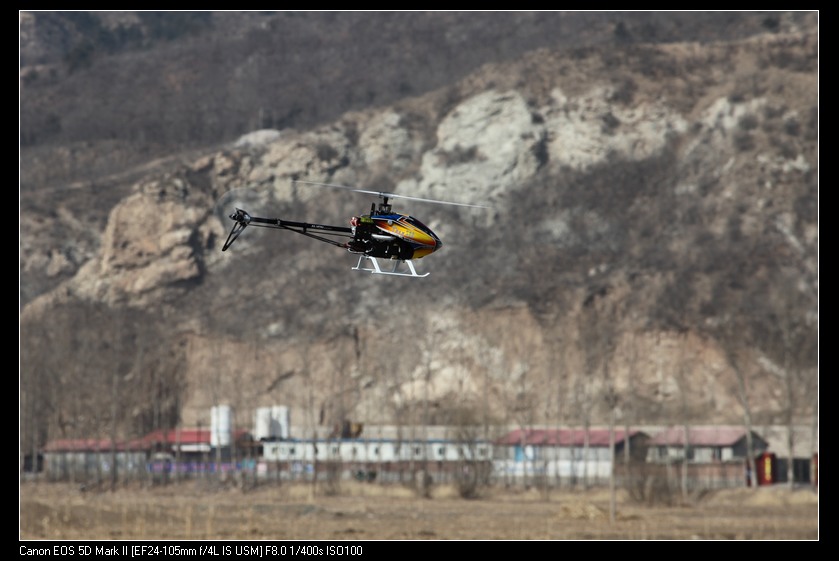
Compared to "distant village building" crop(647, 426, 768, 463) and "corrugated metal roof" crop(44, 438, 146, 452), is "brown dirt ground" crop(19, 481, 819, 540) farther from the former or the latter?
"corrugated metal roof" crop(44, 438, 146, 452)

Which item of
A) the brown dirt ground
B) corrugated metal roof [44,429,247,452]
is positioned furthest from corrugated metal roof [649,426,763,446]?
corrugated metal roof [44,429,247,452]

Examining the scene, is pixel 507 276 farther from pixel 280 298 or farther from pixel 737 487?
pixel 737 487

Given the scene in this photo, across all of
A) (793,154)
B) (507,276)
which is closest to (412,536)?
(507,276)

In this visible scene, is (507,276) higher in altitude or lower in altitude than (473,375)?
higher

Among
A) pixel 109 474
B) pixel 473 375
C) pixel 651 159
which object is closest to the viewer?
pixel 109 474

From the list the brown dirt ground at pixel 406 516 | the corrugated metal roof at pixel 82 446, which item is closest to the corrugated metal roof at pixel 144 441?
the corrugated metal roof at pixel 82 446

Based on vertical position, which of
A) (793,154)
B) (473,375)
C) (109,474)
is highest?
(793,154)
